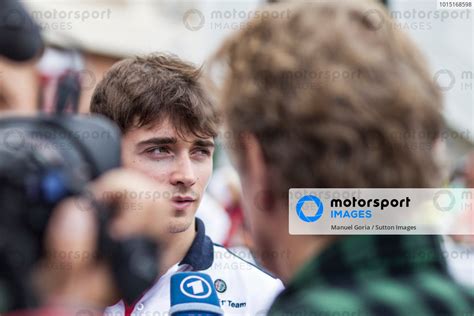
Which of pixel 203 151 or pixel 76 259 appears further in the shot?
pixel 203 151

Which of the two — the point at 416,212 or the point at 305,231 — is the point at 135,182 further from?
the point at 416,212

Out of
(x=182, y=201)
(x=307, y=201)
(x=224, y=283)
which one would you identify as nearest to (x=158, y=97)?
(x=182, y=201)

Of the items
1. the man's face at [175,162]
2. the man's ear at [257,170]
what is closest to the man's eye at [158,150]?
the man's face at [175,162]

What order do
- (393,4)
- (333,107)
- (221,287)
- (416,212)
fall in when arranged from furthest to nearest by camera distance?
(393,4)
(221,287)
(416,212)
(333,107)

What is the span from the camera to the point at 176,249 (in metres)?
1.39

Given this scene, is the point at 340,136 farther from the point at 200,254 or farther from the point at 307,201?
the point at 200,254

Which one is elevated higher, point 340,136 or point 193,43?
point 193,43

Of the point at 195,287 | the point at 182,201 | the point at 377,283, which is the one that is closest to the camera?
the point at 377,283

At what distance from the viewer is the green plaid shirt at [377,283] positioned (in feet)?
2.22

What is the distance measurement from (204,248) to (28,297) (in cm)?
61

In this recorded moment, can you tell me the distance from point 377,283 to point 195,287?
569mm

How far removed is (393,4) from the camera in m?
1.47

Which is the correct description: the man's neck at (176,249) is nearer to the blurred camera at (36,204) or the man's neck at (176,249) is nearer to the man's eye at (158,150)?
the man's eye at (158,150)

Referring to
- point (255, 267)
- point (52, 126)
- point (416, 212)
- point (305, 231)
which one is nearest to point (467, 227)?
point (255, 267)
